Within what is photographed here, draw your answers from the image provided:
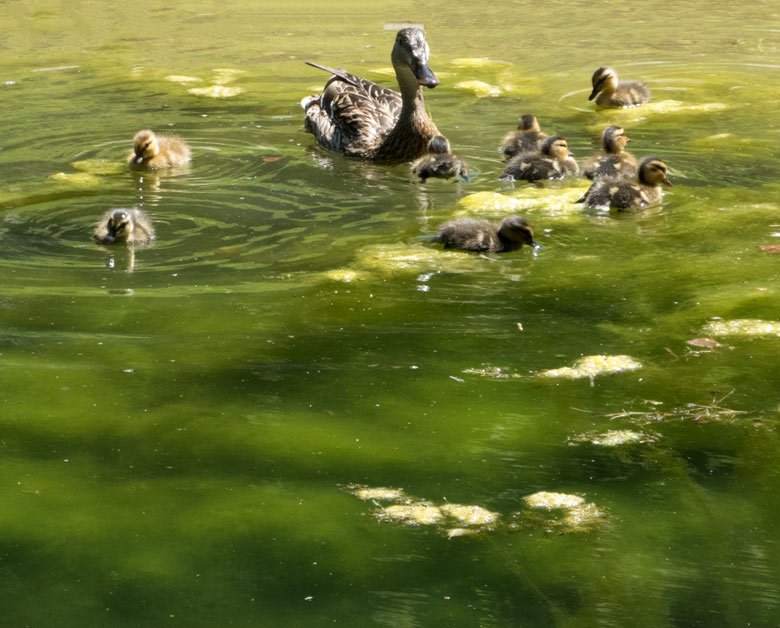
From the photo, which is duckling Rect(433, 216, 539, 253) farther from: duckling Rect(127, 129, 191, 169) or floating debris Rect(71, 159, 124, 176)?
floating debris Rect(71, 159, 124, 176)

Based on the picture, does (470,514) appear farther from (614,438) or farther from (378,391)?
(378,391)

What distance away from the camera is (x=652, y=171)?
6711 mm

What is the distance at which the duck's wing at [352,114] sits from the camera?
328 inches

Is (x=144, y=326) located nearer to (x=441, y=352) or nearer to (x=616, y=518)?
(x=441, y=352)

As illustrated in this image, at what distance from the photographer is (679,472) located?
137 inches

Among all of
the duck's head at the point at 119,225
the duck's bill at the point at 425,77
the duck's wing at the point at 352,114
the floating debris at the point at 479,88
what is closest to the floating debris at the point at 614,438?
the duck's head at the point at 119,225

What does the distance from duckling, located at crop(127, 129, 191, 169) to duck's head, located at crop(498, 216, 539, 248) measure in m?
2.68

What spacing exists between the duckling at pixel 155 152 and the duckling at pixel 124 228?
1387 millimetres

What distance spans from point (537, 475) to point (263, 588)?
0.92m

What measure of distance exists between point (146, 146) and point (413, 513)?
4.77 metres

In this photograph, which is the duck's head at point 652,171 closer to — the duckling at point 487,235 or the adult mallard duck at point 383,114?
the duckling at point 487,235

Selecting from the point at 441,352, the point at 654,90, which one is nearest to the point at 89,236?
the point at 441,352

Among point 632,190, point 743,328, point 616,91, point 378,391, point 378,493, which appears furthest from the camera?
point 616,91

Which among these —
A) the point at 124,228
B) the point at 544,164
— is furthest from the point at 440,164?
the point at 124,228
